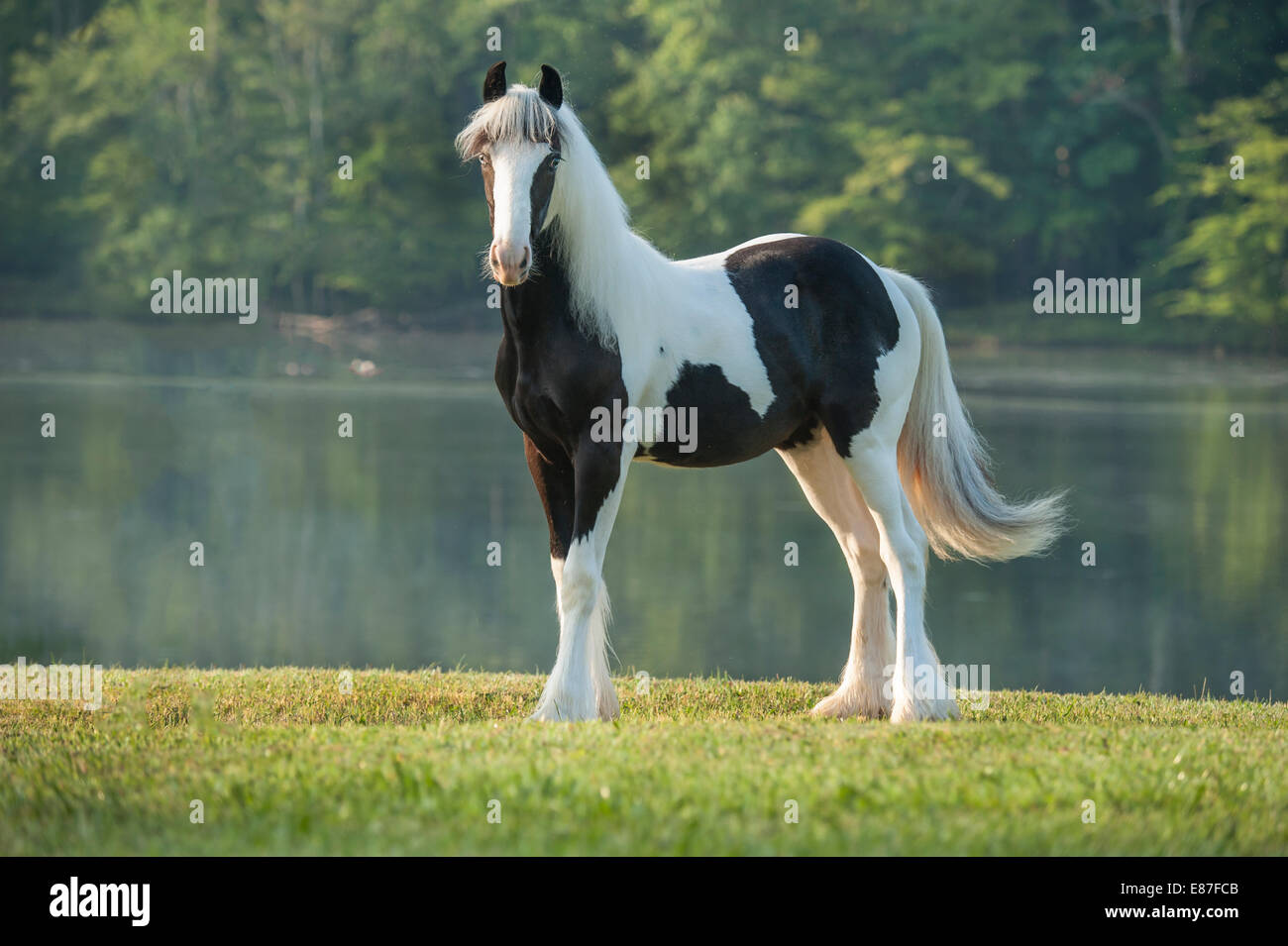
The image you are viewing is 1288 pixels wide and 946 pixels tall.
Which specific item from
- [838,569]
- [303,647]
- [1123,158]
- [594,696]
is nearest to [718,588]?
[838,569]

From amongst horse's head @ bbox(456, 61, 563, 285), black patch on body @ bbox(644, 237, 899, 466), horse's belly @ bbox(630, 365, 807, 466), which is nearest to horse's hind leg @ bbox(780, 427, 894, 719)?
black patch on body @ bbox(644, 237, 899, 466)

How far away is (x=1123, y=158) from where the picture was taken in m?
40.4

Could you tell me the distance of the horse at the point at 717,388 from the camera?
19.7ft

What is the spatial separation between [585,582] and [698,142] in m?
37.0

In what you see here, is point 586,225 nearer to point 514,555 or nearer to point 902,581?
point 902,581

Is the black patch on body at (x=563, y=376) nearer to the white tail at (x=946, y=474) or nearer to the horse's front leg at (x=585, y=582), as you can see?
the horse's front leg at (x=585, y=582)

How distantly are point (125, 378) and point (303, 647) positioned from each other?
891 inches

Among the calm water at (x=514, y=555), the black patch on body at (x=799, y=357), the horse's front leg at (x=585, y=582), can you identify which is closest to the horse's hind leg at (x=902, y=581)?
the black patch on body at (x=799, y=357)

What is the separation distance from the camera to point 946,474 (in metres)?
7.28

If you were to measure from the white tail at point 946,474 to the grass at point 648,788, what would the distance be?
3.91ft

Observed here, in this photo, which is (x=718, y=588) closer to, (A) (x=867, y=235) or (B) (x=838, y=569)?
(B) (x=838, y=569)

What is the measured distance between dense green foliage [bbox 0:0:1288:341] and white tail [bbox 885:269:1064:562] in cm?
3219

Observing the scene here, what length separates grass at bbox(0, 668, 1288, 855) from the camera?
4332mm

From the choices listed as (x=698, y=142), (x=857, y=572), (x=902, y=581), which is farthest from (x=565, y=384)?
(x=698, y=142)
